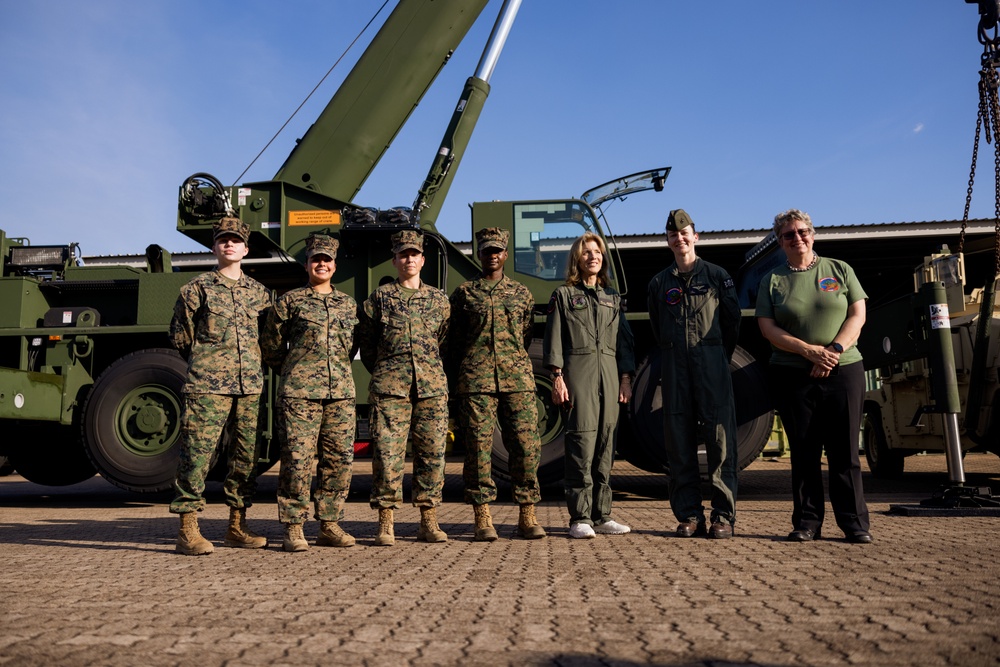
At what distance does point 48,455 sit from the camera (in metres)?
7.74

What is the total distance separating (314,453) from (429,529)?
0.78 meters

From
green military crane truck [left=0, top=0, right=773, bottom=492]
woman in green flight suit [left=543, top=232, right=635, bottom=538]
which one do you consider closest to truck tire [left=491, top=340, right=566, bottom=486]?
green military crane truck [left=0, top=0, right=773, bottom=492]

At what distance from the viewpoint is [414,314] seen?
4242 mm

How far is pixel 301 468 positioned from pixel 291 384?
0.46 metres

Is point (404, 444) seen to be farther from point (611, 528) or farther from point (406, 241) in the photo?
point (611, 528)

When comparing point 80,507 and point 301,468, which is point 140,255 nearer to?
point 80,507

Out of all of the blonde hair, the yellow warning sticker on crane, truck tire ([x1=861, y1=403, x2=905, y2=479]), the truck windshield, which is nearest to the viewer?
the blonde hair

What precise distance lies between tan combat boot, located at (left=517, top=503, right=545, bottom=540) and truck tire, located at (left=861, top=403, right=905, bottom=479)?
234 inches

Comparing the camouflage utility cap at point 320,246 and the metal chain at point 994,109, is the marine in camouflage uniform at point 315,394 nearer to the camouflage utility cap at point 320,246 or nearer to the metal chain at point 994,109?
the camouflage utility cap at point 320,246

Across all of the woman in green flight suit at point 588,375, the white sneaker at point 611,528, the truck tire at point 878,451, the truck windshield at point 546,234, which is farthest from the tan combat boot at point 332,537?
the truck tire at point 878,451

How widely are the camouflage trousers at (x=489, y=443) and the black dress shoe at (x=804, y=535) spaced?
4.49ft

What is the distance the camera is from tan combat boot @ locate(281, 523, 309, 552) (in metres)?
3.97

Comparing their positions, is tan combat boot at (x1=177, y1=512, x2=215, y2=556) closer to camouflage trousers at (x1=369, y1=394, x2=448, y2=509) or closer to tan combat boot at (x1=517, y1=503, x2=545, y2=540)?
camouflage trousers at (x1=369, y1=394, x2=448, y2=509)

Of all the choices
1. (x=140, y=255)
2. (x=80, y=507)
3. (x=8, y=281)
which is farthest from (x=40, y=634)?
(x=140, y=255)
